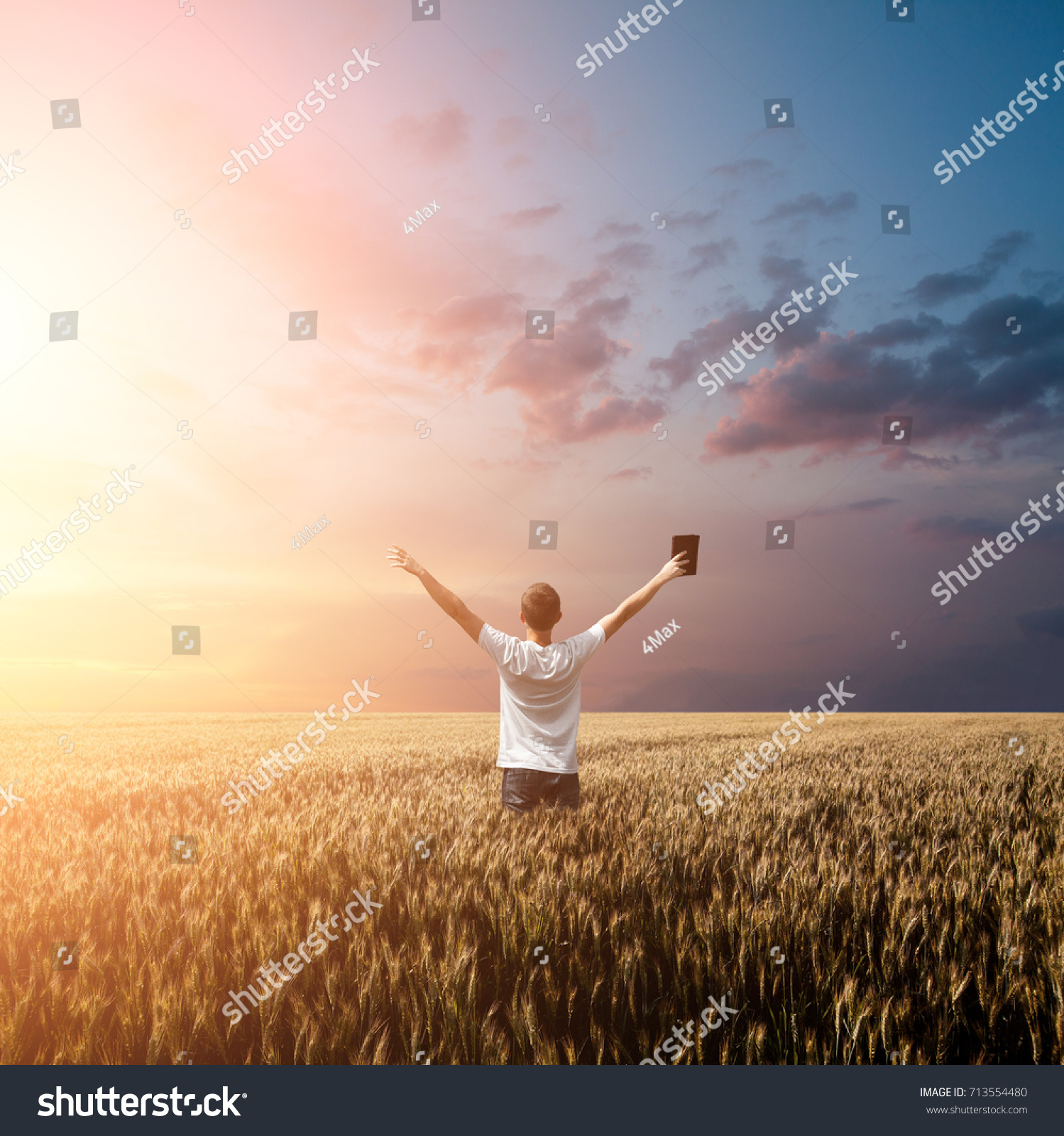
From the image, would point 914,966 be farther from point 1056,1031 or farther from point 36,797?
point 36,797

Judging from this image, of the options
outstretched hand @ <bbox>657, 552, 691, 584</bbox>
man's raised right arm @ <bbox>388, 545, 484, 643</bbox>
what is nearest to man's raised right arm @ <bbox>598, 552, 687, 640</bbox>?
outstretched hand @ <bbox>657, 552, 691, 584</bbox>

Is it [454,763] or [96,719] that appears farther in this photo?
[96,719]

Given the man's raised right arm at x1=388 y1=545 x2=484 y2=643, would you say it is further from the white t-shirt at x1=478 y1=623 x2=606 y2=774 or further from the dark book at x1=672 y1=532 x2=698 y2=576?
the dark book at x1=672 y1=532 x2=698 y2=576

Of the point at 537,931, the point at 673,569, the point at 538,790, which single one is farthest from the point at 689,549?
the point at 537,931

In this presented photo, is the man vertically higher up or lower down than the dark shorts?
higher up

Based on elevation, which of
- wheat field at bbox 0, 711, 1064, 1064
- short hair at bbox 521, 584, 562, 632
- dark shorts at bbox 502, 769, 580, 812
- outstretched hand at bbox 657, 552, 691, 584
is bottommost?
wheat field at bbox 0, 711, 1064, 1064

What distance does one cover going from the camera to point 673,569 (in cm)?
478

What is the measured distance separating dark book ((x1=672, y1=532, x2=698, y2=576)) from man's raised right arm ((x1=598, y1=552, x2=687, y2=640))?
1.0 inches

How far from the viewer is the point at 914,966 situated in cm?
301

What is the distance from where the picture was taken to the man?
4863mm

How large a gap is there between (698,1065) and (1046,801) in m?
6.78

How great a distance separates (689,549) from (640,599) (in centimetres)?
50

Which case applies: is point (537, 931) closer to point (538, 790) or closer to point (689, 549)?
point (538, 790)

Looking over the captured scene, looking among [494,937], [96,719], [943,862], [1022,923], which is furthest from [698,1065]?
[96,719]
